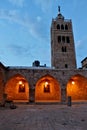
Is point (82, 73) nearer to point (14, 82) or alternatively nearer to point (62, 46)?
point (14, 82)

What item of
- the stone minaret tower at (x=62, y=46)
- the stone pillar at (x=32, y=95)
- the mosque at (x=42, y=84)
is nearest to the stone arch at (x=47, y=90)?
the mosque at (x=42, y=84)

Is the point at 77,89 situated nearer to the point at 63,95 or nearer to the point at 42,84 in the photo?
the point at 63,95

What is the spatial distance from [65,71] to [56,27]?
58.6 ft

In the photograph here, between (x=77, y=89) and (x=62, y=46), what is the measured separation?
501 inches

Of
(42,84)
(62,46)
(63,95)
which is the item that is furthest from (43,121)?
(62,46)

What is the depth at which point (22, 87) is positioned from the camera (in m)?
21.3

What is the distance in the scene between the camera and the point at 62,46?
32125 millimetres

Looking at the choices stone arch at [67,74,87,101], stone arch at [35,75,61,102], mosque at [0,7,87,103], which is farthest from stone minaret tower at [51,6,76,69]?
stone arch at [35,75,61,102]

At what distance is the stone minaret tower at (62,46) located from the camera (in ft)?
100

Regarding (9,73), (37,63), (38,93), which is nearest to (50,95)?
(38,93)

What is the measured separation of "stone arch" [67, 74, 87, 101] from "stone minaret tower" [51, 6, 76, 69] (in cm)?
846

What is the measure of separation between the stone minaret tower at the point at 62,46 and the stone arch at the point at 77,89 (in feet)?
27.8

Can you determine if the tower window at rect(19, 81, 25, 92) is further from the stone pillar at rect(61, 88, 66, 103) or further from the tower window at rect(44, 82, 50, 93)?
the stone pillar at rect(61, 88, 66, 103)

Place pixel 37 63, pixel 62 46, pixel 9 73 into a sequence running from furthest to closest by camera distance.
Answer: pixel 62 46
pixel 37 63
pixel 9 73
